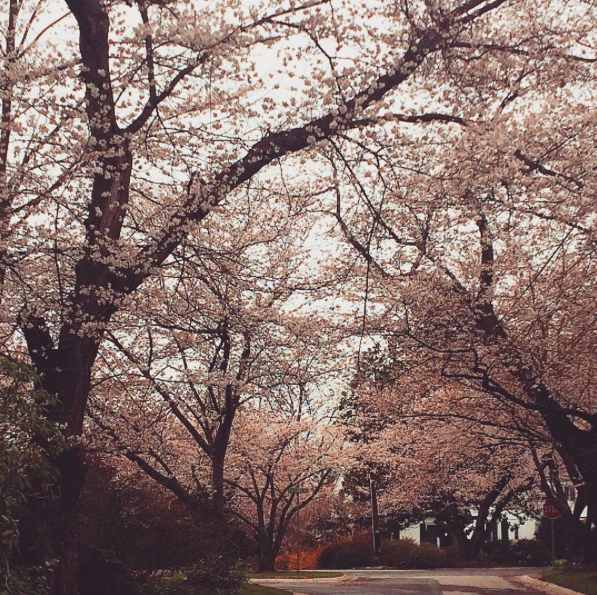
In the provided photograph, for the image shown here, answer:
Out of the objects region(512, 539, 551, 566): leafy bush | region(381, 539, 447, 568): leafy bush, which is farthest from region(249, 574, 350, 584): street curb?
region(512, 539, 551, 566): leafy bush

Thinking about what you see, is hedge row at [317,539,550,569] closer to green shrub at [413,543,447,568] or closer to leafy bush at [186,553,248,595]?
green shrub at [413,543,447,568]

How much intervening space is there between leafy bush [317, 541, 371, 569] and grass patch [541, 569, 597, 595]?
13428 mm

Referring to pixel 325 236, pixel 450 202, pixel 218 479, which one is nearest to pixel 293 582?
pixel 218 479

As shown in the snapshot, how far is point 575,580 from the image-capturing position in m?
18.6

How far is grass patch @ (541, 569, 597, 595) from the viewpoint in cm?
1637

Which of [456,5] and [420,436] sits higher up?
[456,5]

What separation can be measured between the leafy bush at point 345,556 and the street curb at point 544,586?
12.1 meters

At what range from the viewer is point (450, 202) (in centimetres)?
1207

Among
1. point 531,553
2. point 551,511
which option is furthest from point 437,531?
point 551,511

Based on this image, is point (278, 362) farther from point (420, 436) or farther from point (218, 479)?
point (420, 436)

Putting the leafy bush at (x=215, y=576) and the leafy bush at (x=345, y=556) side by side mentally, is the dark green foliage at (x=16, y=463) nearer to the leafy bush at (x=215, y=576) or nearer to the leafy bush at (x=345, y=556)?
the leafy bush at (x=215, y=576)

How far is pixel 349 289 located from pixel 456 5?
9.11m

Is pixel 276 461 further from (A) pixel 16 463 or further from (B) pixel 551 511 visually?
(A) pixel 16 463

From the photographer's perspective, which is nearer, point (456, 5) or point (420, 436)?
point (456, 5)
